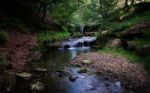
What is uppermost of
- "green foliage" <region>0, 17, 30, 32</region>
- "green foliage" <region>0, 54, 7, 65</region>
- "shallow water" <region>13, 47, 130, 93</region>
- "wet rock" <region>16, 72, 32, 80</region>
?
"green foliage" <region>0, 17, 30, 32</region>

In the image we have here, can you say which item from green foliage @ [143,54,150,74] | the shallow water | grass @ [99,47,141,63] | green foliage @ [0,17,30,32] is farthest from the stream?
green foliage @ [0,17,30,32]

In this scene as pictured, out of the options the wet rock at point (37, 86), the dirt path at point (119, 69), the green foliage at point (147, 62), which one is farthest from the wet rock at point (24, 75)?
the green foliage at point (147, 62)

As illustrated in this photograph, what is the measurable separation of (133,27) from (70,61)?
26.1 feet

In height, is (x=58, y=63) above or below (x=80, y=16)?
below

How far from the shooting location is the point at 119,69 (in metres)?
18.3

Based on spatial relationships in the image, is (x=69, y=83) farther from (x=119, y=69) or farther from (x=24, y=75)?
(x=119, y=69)

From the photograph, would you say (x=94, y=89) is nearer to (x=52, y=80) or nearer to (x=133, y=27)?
(x=52, y=80)

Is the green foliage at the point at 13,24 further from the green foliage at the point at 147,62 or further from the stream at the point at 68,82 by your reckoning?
the green foliage at the point at 147,62

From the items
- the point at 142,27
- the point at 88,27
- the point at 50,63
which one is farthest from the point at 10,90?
the point at 88,27

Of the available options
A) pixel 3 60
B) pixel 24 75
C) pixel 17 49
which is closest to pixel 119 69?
pixel 24 75

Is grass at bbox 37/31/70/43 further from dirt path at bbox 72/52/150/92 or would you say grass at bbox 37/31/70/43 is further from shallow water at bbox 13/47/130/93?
shallow water at bbox 13/47/130/93

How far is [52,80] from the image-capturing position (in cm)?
1562

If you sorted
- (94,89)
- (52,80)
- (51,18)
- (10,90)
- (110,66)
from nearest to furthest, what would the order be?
1. (10,90)
2. (94,89)
3. (52,80)
4. (110,66)
5. (51,18)

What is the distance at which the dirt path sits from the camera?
1589 centimetres
